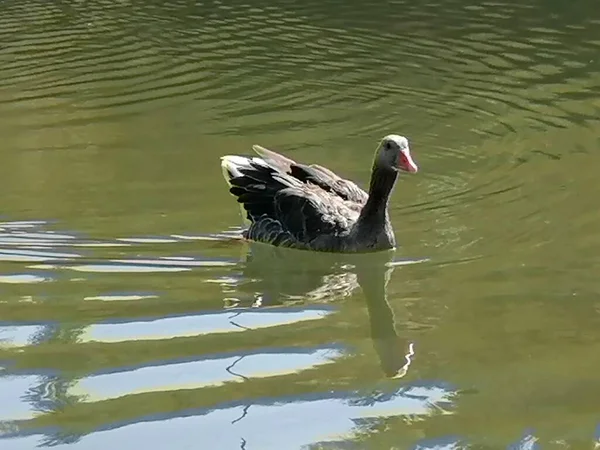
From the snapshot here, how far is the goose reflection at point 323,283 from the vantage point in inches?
268

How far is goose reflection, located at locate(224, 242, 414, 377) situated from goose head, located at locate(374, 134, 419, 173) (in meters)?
0.68

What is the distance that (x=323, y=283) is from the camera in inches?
326

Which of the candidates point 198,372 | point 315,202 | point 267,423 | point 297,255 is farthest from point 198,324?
point 315,202

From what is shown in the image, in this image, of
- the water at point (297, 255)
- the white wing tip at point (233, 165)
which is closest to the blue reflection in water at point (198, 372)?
the water at point (297, 255)

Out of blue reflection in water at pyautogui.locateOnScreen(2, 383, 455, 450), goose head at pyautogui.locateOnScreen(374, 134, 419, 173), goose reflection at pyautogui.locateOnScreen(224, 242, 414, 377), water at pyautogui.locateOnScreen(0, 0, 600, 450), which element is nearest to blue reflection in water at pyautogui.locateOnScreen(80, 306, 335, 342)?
water at pyautogui.locateOnScreen(0, 0, 600, 450)

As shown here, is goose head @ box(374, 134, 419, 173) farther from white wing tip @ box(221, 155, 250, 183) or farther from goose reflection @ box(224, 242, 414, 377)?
white wing tip @ box(221, 155, 250, 183)

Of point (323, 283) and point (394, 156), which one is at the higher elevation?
point (394, 156)

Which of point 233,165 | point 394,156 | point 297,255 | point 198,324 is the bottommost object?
point 297,255

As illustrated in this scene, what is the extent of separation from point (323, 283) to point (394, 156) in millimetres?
1296

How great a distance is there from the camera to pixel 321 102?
1374 centimetres

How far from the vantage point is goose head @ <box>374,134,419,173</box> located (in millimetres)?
8883

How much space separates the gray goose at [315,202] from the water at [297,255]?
0.18 metres

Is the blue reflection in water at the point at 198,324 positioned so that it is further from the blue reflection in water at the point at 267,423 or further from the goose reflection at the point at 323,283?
the blue reflection in water at the point at 267,423

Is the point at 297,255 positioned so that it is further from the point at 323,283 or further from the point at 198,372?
the point at 198,372
